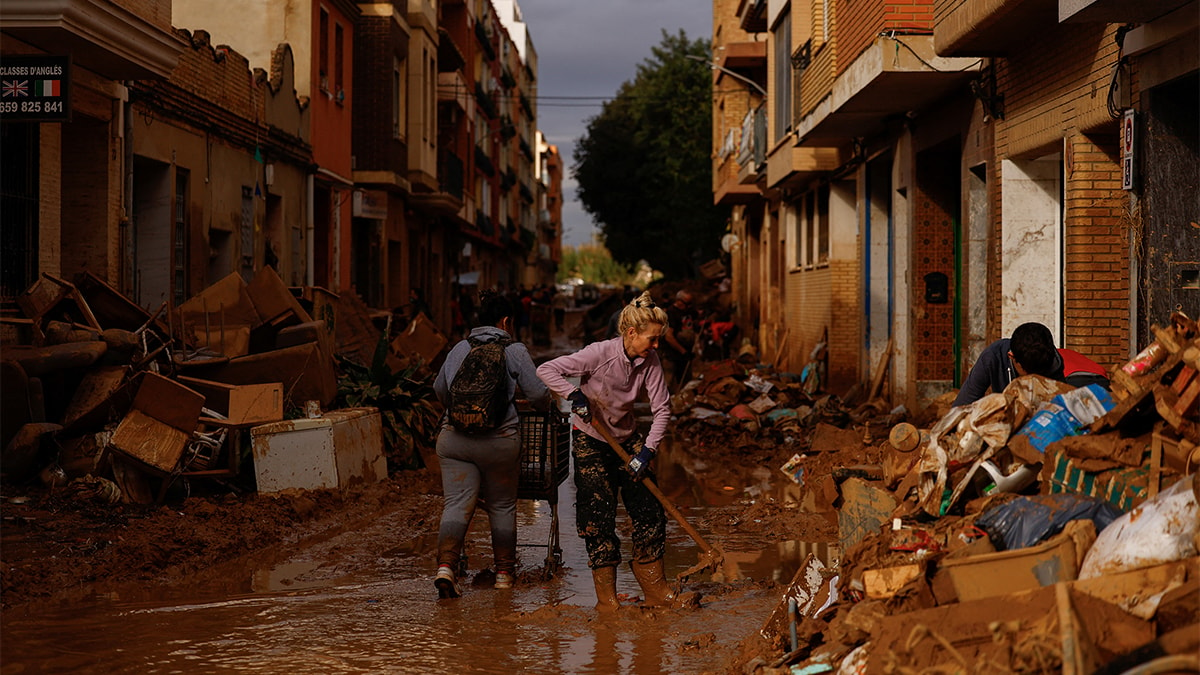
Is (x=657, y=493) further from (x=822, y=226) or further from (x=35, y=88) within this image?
(x=822, y=226)

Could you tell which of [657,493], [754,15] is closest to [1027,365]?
[657,493]

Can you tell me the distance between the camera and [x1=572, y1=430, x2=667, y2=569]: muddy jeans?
737cm

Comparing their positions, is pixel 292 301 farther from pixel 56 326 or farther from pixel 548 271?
pixel 548 271

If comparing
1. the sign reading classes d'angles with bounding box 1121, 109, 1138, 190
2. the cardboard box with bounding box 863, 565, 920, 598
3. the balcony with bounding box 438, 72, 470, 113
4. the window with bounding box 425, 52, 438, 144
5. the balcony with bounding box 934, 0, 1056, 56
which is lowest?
the cardboard box with bounding box 863, 565, 920, 598

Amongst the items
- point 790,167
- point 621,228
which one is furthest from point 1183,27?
point 621,228

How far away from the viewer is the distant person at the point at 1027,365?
270 inches

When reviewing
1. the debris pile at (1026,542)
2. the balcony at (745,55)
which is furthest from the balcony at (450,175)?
the debris pile at (1026,542)

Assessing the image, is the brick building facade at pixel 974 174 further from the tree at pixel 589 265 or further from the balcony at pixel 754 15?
the tree at pixel 589 265

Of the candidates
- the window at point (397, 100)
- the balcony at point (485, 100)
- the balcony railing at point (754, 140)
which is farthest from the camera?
the balcony at point (485, 100)

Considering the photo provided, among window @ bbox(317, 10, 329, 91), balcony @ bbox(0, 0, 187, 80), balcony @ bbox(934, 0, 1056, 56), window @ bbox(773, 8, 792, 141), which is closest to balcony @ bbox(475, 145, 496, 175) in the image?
window @ bbox(317, 10, 329, 91)

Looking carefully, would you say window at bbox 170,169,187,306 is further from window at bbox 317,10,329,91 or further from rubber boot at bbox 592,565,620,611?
rubber boot at bbox 592,565,620,611

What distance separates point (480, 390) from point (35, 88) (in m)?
4.87

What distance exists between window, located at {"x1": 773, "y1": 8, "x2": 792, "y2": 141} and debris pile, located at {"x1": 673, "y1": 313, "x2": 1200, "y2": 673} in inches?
598

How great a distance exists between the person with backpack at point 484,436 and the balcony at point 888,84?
7.28 m
